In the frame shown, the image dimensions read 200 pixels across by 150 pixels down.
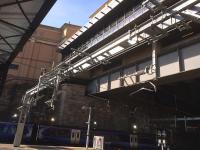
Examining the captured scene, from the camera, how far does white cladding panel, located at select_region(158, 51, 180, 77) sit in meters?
14.1

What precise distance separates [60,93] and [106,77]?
23.3 ft

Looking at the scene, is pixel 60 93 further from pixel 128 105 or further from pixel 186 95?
pixel 186 95

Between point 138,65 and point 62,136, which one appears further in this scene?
point 62,136

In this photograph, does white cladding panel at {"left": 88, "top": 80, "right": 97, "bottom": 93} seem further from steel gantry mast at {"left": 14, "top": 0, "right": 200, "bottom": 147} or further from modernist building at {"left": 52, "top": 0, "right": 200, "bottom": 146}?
steel gantry mast at {"left": 14, "top": 0, "right": 200, "bottom": 147}

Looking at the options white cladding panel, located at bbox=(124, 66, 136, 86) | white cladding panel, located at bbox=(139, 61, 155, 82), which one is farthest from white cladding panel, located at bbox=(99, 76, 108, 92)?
white cladding panel, located at bbox=(139, 61, 155, 82)

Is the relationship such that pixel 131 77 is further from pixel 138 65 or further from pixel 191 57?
pixel 191 57

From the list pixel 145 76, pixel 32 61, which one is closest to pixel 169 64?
pixel 145 76

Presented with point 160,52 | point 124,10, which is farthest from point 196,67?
point 124,10

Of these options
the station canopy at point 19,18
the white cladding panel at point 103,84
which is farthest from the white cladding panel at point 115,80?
the station canopy at point 19,18

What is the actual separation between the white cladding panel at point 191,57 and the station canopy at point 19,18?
26.8 feet

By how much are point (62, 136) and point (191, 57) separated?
47.9 feet

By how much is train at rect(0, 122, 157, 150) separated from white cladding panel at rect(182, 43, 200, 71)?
11359 millimetres

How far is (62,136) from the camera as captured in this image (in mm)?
22219

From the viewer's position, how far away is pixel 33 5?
11820 millimetres
